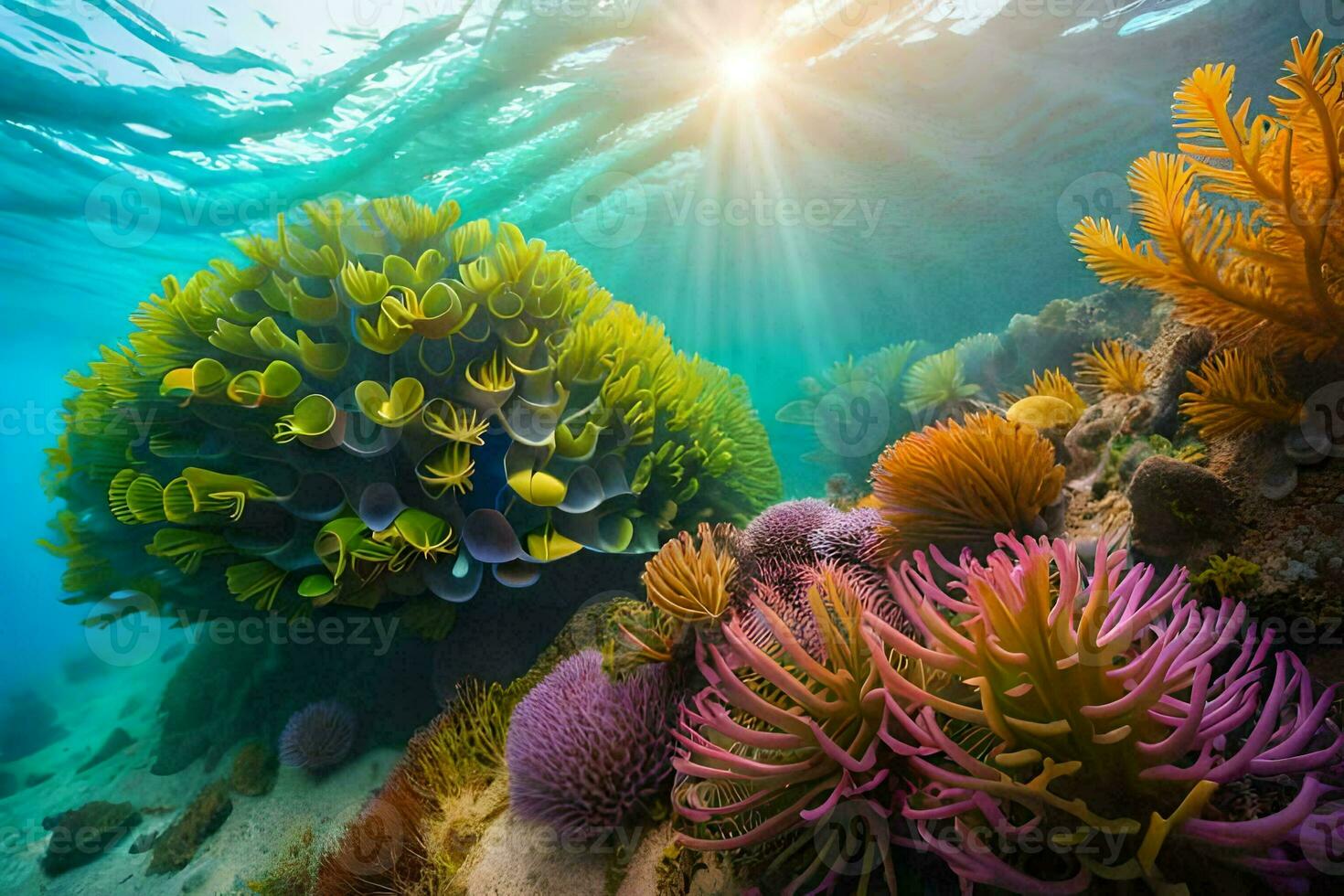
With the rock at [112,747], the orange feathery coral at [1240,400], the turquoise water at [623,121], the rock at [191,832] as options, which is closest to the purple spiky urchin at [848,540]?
the orange feathery coral at [1240,400]

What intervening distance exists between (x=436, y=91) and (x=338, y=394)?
1158 centimetres

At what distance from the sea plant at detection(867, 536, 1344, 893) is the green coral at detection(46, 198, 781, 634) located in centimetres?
237

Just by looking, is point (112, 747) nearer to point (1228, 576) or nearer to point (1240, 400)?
point (1228, 576)

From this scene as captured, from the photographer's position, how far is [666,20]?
10.5 m

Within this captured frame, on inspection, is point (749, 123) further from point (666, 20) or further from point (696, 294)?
point (696, 294)

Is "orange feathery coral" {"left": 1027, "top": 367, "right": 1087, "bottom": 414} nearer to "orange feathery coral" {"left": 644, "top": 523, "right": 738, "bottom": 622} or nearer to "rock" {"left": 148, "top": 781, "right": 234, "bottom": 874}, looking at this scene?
"orange feathery coral" {"left": 644, "top": 523, "right": 738, "bottom": 622}

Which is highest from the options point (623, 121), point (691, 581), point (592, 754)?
point (623, 121)

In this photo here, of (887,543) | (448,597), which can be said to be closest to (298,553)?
(448,597)

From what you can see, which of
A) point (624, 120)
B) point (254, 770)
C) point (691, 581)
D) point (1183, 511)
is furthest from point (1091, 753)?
point (624, 120)

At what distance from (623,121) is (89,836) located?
53.4 ft

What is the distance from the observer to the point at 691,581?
242 centimetres

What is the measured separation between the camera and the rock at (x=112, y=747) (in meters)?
8.89

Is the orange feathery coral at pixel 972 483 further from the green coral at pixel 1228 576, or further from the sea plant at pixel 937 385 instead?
the sea plant at pixel 937 385

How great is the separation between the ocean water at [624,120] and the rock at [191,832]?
4305mm
